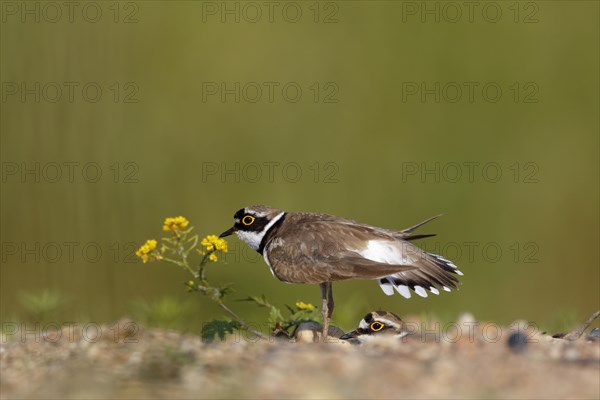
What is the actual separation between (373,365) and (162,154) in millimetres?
4422

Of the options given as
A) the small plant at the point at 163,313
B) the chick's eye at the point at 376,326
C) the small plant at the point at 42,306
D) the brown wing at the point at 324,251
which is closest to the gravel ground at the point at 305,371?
the brown wing at the point at 324,251

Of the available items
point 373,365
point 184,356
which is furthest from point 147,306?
point 373,365

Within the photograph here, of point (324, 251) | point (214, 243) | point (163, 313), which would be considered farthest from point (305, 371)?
point (163, 313)

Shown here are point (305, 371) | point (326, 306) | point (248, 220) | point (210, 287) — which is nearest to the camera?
point (305, 371)

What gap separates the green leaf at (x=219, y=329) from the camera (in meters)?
6.00

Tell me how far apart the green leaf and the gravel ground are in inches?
22.8

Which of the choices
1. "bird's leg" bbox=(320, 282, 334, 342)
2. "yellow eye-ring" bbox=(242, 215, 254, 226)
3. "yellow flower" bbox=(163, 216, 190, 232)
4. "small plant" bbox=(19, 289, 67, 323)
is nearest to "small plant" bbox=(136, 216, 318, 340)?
"yellow flower" bbox=(163, 216, 190, 232)

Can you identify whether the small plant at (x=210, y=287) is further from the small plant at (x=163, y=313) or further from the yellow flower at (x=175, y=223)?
the small plant at (x=163, y=313)

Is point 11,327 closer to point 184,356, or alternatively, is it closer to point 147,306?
point 147,306

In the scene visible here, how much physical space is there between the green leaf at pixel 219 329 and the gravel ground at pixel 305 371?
1.90 feet

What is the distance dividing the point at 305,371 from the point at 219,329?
1.65m

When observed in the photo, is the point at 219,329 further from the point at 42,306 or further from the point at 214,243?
the point at 42,306

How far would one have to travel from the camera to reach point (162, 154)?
8523 mm

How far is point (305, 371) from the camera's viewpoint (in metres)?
4.45
